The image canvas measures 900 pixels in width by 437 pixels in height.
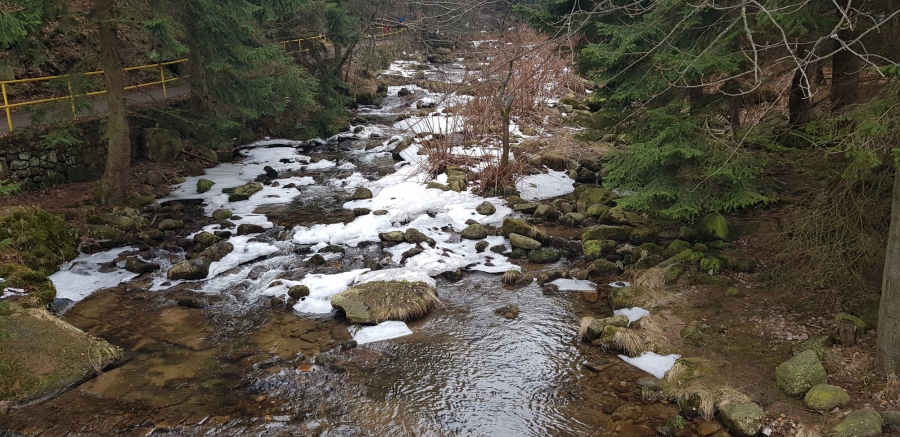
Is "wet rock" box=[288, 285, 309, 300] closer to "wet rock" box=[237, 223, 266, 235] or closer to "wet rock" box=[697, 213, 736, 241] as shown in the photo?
"wet rock" box=[237, 223, 266, 235]

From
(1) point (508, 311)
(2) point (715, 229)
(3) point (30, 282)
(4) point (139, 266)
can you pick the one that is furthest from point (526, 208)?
(3) point (30, 282)

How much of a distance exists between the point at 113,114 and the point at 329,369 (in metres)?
8.81

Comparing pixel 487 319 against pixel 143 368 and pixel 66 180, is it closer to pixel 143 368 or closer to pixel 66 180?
pixel 143 368

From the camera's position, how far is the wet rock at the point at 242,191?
15.5 metres

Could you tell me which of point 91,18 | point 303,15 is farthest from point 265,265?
point 303,15

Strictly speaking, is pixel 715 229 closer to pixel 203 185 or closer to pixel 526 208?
pixel 526 208

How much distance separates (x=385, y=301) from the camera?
9469 mm

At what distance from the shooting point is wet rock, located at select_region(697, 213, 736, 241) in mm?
10203

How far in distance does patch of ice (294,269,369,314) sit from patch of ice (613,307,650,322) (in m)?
4.55

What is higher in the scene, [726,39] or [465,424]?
[726,39]

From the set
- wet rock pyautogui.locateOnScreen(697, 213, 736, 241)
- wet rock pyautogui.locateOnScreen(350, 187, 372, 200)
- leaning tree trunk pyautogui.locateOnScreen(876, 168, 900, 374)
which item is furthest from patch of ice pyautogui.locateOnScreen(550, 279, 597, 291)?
wet rock pyautogui.locateOnScreen(350, 187, 372, 200)

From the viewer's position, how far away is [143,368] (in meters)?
7.84

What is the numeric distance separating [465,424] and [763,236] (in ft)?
20.2

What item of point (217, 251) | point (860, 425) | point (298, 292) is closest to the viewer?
point (860, 425)
